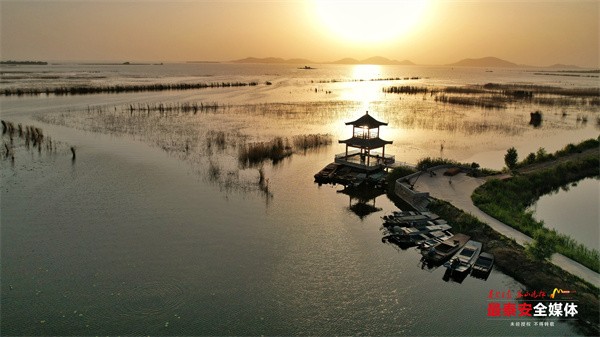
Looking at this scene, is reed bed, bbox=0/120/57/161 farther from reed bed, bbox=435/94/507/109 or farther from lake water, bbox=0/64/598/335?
reed bed, bbox=435/94/507/109

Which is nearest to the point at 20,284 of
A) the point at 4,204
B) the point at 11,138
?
the point at 4,204

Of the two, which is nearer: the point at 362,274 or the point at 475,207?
the point at 362,274

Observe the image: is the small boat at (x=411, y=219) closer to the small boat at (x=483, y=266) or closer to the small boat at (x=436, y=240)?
the small boat at (x=436, y=240)

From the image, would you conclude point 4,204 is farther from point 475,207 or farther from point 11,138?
point 475,207

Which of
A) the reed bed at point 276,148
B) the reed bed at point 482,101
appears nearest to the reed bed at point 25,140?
the reed bed at point 276,148

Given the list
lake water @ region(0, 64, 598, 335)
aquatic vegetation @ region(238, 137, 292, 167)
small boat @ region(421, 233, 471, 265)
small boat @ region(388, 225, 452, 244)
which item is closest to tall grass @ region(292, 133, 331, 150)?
aquatic vegetation @ region(238, 137, 292, 167)
